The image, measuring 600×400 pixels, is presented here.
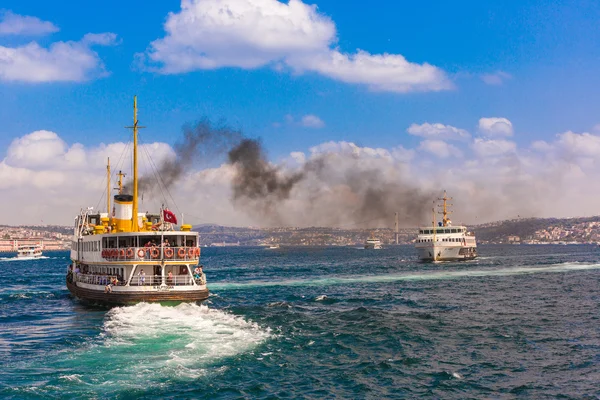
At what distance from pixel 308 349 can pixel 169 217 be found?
1904 centimetres

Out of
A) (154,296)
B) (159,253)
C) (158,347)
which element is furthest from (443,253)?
(158,347)

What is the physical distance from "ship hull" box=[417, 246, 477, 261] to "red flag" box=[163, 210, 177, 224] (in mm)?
84992

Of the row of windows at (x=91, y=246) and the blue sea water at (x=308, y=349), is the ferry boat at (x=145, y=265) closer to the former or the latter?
the row of windows at (x=91, y=246)

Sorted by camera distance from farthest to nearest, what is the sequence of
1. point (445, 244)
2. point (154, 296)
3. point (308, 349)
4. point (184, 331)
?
point (445, 244) < point (154, 296) < point (184, 331) < point (308, 349)

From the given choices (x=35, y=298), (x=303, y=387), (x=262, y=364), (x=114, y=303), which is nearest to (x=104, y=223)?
(x=35, y=298)

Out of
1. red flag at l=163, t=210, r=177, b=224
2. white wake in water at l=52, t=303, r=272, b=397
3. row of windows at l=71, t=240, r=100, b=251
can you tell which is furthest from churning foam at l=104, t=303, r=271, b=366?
row of windows at l=71, t=240, r=100, b=251

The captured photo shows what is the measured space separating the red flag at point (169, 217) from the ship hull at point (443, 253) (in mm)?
84992

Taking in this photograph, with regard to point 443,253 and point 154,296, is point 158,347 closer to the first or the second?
point 154,296

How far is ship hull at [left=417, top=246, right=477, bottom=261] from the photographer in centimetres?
12044

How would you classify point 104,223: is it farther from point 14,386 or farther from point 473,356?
point 473,356

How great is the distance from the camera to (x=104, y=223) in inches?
2323

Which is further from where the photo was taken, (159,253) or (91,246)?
(91,246)

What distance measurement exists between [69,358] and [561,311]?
120ft

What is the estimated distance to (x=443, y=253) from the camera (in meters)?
121
